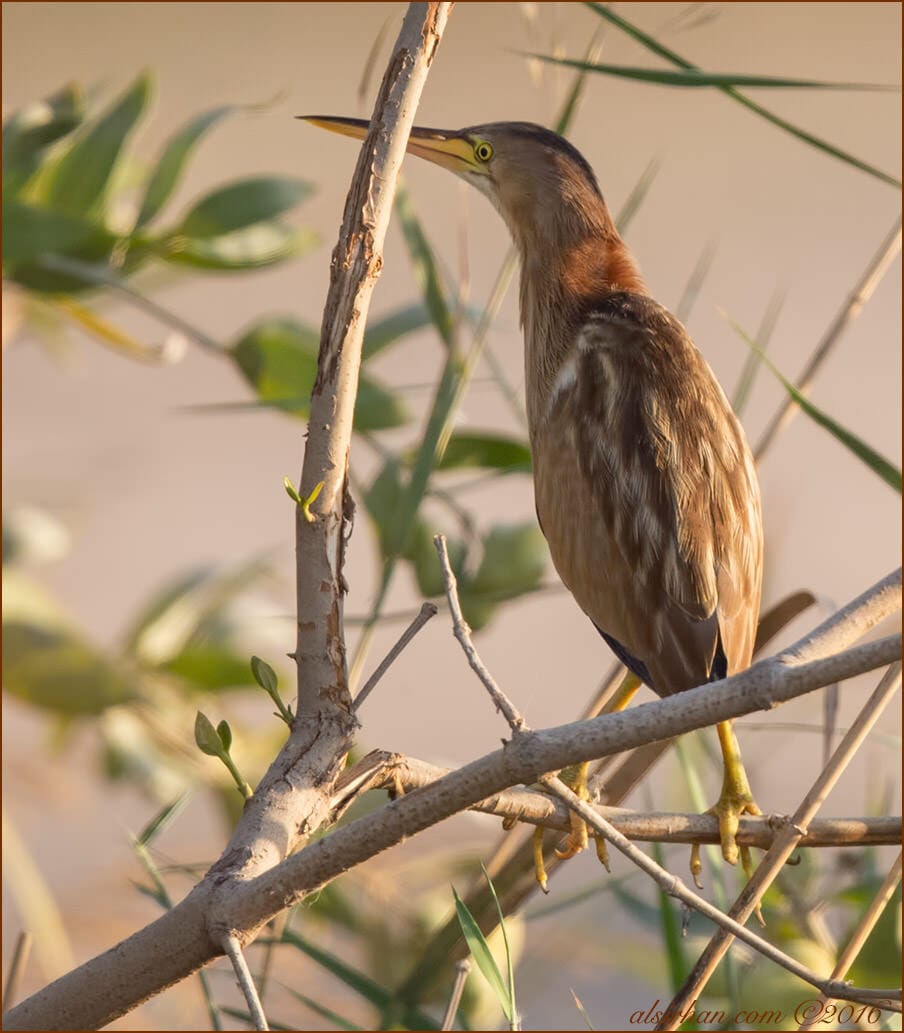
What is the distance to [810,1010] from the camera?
0.78 metres

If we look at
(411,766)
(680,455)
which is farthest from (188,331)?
(411,766)

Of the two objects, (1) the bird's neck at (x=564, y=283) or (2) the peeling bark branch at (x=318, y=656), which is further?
(1) the bird's neck at (x=564, y=283)

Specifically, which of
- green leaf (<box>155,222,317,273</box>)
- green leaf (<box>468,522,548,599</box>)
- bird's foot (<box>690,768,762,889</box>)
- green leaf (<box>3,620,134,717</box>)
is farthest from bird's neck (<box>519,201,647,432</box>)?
green leaf (<box>3,620,134,717</box>)

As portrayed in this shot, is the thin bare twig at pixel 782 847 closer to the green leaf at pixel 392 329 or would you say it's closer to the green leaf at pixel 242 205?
the green leaf at pixel 392 329

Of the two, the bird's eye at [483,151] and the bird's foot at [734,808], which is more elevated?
the bird's eye at [483,151]

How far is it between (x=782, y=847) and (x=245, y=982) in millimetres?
325

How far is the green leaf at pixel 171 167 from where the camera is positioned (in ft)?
3.82

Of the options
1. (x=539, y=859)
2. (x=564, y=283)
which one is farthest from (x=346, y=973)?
(x=564, y=283)

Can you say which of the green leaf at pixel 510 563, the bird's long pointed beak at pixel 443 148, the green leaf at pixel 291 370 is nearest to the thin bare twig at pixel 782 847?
the green leaf at pixel 510 563

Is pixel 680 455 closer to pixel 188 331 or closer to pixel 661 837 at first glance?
pixel 661 837

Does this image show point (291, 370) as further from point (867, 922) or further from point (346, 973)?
point (867, 922)

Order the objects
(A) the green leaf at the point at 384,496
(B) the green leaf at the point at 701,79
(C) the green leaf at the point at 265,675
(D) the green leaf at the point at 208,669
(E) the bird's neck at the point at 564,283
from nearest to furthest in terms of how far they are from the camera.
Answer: (C) the green leaf at the point at 265,675 < (B) the green leaf at the point at 701,79 < (A) the green leaf at the point at 384,496 < (E) the bird's neck at the point at 564,283 < (D) the green leaf at the point at 208,669

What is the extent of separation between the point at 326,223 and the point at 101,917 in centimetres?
172

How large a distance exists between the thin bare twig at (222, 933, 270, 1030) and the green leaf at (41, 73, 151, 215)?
825mm
